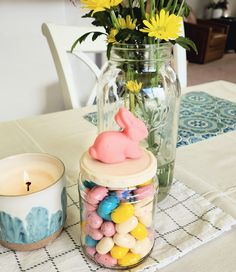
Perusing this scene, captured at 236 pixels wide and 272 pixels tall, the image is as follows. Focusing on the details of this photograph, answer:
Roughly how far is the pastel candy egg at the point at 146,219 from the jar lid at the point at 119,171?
46mm

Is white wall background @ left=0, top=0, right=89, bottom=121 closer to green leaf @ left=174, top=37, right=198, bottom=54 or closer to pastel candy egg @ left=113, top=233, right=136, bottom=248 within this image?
green leaf @ left=174, top=37, right=198, bottom=54

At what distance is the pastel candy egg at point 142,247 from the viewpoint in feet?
1.16

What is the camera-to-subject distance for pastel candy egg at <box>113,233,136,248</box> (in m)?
0.34

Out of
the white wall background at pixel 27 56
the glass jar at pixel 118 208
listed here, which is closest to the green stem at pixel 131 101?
the glass jar at pixel 118 208

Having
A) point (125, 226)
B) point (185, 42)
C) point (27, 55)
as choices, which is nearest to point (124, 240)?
point (125, 226)

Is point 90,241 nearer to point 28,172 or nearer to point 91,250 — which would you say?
point 91,250

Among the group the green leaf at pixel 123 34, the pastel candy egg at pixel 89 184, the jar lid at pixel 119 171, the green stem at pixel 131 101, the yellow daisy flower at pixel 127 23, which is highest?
the yellow daisy flower at pixel 127 23

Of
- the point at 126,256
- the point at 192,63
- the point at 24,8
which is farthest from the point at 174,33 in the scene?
the point at 192,63

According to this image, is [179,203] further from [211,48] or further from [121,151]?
[211,48]

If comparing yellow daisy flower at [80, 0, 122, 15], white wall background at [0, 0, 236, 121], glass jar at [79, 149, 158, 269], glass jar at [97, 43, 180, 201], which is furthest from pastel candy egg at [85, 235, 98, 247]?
white wall background at [0, 0, 236, 121]

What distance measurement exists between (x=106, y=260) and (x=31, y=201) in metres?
0.10

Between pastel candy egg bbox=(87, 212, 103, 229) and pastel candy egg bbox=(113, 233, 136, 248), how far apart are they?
0.02m

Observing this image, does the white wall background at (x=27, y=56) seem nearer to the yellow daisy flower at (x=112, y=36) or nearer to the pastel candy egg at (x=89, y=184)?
the yellow daisy flower at (x=112, y=36)

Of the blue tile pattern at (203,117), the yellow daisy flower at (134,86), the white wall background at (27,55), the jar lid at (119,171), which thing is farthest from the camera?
the white wall background at (27,55)
